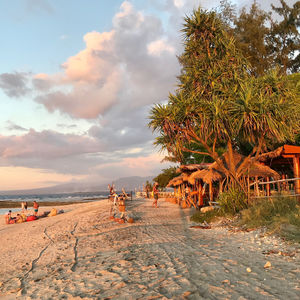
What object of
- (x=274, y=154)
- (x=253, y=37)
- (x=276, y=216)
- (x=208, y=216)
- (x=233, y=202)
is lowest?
(x=208, y=216)

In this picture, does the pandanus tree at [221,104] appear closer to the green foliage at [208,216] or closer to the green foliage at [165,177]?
the green foliage at [208,216]

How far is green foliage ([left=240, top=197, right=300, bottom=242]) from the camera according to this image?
8010 mm

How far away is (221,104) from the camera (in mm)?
14273

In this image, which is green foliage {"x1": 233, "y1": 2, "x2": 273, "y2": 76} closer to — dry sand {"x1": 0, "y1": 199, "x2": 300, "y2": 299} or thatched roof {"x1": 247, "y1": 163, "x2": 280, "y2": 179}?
thatched roof {"x1": 247, "y1": 163, "x2": 280, "y2": 179}

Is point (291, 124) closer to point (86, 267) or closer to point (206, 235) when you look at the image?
point (206, 235)

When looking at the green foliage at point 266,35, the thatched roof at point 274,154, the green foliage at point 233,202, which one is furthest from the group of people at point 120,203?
the green foliage at point 266,35

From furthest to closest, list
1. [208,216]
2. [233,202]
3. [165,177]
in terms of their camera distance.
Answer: [165,177], [208,216], [233,202]

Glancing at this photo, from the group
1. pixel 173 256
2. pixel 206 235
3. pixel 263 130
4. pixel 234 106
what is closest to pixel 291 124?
pixel 263 130

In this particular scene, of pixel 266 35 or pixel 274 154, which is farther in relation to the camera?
pixel 266 35

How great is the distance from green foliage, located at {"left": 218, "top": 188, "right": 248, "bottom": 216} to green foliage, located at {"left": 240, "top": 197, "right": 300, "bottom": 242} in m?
0.73

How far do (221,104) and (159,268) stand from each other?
10.1 m

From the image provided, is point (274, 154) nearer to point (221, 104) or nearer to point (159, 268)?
point (221, 104)

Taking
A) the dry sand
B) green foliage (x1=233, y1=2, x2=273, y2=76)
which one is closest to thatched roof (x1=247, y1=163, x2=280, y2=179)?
the dry sand

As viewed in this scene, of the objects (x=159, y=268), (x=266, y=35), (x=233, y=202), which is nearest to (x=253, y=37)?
(x=266, y=35)
